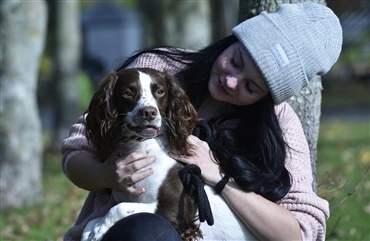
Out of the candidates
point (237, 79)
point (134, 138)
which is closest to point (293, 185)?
point (237, 79)

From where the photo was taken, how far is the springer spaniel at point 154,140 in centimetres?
355

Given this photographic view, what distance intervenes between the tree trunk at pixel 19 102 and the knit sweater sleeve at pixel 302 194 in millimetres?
4963

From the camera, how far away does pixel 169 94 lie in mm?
3688

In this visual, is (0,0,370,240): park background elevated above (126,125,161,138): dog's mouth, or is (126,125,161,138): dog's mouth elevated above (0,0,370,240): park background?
(126,125,161,138): dog's mouth

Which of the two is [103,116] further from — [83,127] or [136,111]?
[83,127]

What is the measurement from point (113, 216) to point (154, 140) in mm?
383

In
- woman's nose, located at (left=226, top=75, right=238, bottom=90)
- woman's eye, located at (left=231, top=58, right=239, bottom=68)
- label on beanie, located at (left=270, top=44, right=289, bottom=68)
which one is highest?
label on beanie, located at (left=270, top=44, right=289, bottom=68)

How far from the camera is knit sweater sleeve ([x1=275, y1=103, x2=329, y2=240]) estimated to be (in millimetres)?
3752

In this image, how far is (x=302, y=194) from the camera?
3.77 metres

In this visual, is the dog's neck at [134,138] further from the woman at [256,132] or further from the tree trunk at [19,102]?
the tree trunk at [19,102]

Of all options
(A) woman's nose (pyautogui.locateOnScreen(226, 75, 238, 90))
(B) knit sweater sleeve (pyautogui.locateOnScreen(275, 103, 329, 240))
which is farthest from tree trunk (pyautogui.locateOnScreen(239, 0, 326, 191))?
(A) woman's nose (pyautogui.locateOnScreen(226, 75, 238, 90))

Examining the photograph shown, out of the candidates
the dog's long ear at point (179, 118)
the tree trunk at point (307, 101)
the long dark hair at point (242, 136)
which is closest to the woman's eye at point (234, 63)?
the long dark hair at point (242, 136)

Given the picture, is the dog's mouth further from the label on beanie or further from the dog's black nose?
the label on beanie

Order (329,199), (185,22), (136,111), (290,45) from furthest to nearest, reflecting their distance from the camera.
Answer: (185,22), (329,199), (290,45), (136,111)
